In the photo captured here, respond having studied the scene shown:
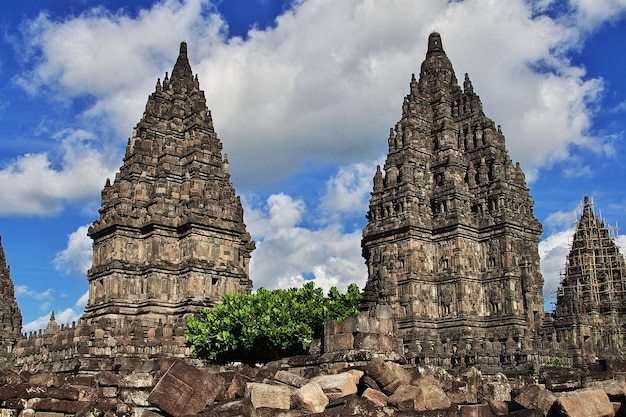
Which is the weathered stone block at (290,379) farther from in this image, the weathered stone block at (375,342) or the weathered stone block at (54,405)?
the weathered stone block at (54,405)

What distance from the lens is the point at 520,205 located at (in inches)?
2039

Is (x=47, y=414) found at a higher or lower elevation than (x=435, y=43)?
lower

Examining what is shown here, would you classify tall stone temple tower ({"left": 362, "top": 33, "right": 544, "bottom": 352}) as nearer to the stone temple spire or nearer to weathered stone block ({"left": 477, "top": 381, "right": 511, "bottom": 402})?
the stone temple spire

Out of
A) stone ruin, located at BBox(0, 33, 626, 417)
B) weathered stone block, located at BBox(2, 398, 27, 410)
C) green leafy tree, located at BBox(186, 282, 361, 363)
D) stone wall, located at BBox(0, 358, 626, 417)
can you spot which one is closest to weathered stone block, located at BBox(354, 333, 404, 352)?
stone ruin, located at BBox(0, 33, 626, 417)

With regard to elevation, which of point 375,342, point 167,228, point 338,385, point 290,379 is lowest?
point 338,385

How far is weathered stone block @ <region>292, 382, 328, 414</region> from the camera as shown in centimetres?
1434

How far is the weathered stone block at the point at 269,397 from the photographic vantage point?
14.3 meters

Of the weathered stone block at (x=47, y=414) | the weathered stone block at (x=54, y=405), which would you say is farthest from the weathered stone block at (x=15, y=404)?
the weathered stone block at (x=47, y=414)

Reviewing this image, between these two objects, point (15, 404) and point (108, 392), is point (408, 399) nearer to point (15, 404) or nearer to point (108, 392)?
point (108, 392)

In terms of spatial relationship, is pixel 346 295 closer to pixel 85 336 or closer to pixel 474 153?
pixel 85 336

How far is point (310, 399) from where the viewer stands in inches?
568

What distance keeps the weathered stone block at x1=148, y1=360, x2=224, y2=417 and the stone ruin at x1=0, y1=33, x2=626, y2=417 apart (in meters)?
0.03

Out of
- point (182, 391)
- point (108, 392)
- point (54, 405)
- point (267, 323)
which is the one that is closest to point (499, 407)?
point (182, 391)

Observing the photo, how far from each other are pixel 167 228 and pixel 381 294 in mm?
15151
